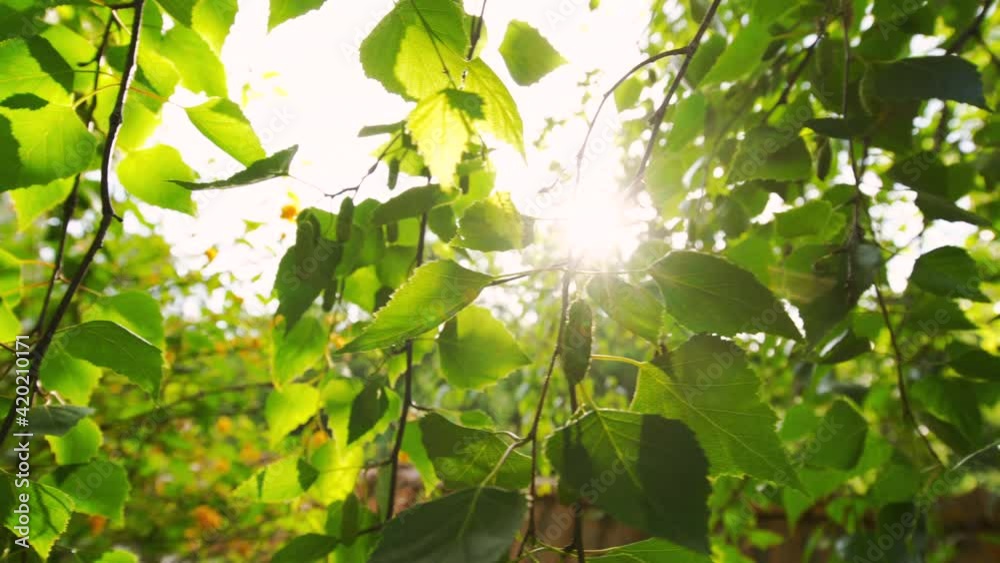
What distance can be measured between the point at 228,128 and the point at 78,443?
0.35m

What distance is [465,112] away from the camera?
Answer: 439 millimetres

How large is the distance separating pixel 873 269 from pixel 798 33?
1.06 feet

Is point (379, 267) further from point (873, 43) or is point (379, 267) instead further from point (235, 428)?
point (235, 428)

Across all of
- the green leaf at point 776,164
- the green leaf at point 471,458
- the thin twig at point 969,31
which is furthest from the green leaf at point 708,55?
the green leaf at point 471,458

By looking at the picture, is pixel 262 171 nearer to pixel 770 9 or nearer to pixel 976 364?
pixel 770 9

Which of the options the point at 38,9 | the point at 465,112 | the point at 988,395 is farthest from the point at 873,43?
the point at 38,9

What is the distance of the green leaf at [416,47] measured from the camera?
1.41 feet

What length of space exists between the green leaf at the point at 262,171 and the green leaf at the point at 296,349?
0.26 metres

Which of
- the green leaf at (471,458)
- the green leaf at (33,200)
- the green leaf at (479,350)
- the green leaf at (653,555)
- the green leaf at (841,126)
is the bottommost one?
the green leaf at (653,555)

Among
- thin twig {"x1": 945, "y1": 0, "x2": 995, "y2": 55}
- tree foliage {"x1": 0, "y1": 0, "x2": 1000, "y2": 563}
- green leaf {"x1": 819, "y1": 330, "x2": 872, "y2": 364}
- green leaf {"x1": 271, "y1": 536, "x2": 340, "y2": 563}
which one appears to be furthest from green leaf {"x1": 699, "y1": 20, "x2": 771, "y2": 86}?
green leaf {"x1": 271, "y1": 536, "x2": 340, "y2": 563}

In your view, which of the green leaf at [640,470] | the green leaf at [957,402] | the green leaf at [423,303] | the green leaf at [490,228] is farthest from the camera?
the green leaf at [957,402]

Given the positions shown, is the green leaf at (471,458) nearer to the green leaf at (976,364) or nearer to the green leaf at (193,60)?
the green leaf at (193,60)

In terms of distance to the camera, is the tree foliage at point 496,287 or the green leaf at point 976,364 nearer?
the tree foliage at point 496,287

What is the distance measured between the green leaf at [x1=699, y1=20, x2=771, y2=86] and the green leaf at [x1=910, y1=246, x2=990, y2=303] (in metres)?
0.32
